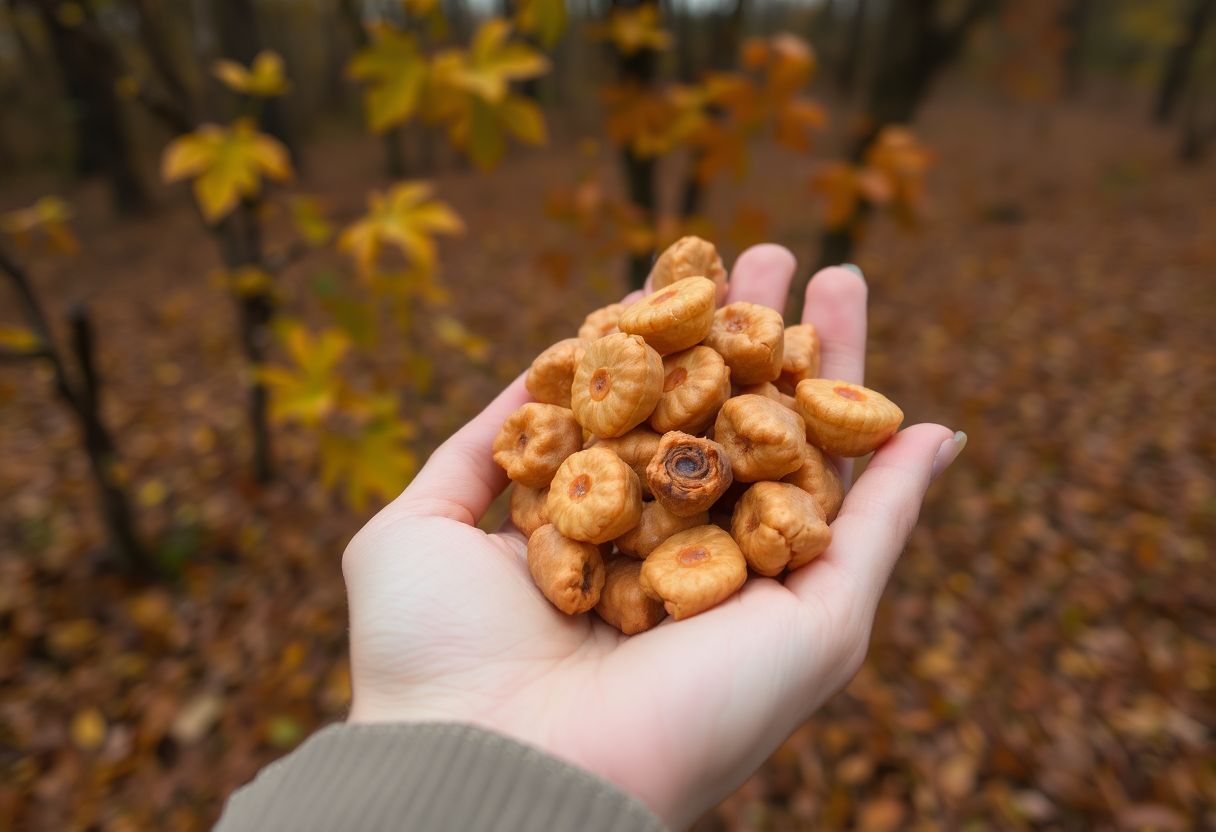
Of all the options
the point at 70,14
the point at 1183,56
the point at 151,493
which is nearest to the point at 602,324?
the point at 70,14

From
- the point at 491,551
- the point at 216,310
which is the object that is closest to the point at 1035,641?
the point at 491,551

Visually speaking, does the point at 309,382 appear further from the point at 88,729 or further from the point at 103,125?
the point at 103,125

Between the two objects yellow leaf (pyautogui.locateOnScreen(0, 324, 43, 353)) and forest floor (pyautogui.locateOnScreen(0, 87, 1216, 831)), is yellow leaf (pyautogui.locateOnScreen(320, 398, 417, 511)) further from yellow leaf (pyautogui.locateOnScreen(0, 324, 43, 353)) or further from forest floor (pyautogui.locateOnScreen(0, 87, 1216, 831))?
forest floor (pyautogui.locateOnScreen(0, 87, 1216, 831))

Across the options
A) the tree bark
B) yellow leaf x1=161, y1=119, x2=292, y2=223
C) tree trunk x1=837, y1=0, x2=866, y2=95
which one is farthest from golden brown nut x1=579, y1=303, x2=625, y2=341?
tree trunk x1=837, y1=0, x2=866, y2=95

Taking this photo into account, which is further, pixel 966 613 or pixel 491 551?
pixel 966 613

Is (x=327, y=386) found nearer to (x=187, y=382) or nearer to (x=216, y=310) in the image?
(x=187, y=382)

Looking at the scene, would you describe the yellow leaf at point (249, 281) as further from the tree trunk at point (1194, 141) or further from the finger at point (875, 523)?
the tree trunk at point (1194, 141)
